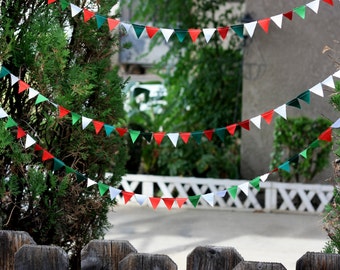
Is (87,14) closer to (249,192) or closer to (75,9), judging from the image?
(75,9)

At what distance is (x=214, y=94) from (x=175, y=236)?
403 centimetres

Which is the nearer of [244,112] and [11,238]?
[11,238]

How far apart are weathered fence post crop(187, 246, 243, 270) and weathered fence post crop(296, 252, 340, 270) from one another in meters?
0.24

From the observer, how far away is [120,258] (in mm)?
2875

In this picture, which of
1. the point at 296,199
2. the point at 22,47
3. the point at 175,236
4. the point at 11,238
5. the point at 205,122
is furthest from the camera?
the point at 205,122

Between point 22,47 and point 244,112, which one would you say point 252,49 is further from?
point 22,47

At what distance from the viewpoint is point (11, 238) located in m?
2.98

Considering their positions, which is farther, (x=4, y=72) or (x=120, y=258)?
(x=4, y=72)

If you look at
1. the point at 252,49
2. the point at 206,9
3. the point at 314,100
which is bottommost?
the point at 314,100

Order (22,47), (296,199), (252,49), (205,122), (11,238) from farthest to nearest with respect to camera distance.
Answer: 1. (205,122)
2. (252,49)
3. (296,199)
4. (22,47)
5. (11,238)

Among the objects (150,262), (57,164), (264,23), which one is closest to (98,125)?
(57,164)

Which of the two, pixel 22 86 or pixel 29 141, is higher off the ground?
pixel 22 86

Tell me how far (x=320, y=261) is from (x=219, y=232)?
5.53m

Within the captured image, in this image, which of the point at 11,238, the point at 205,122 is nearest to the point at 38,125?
the point at 11,238
